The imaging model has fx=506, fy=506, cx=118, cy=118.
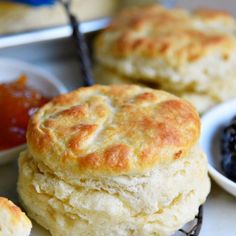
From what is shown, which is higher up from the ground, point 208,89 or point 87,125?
point 87,125

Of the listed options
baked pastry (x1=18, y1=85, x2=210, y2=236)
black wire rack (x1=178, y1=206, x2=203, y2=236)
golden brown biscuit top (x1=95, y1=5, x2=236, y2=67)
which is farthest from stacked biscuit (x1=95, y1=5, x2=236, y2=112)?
black wire rack (x1=178, y1=206, x2=203, y2=236)

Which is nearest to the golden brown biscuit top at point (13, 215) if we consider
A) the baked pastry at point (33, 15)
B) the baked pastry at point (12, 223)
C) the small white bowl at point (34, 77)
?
the baked pastry at point (12, 223)

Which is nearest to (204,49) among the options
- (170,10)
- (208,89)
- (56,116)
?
(208,89)

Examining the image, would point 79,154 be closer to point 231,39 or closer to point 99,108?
point 99,108

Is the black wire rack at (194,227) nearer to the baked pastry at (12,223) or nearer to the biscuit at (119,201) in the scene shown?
the biscuit at (119,201)

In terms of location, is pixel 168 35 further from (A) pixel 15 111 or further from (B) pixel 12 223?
(B) pixel 12 223

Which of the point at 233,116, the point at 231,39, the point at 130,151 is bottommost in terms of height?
the point at 233,116

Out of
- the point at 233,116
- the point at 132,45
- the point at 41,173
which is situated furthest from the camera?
the point at 132,45
